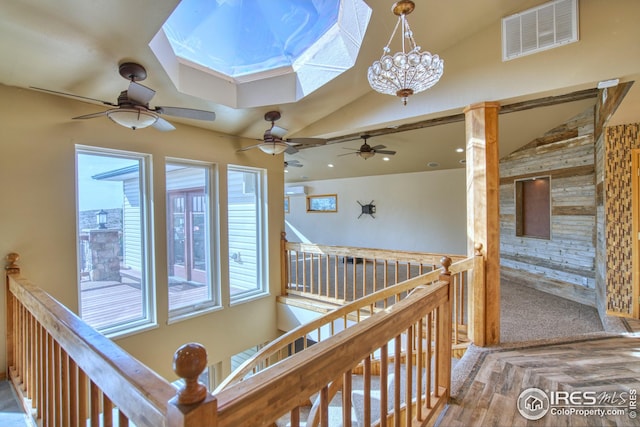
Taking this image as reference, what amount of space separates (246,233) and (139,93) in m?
2.83

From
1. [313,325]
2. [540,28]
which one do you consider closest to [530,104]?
[540,28]

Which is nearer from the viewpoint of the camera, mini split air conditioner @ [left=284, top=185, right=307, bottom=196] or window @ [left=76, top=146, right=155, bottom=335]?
window @ [left=76, top=146, right=155, bottom=335]

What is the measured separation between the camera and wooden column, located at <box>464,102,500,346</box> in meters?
2.99

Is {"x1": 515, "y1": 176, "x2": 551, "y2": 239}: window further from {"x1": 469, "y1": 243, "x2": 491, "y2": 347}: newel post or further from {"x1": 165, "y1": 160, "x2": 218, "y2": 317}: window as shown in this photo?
{"x1": 165, "y1": 160, "x2": 218, "y2": 317}: window

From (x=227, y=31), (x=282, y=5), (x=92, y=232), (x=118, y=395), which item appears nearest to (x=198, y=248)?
(x=92, y=232)

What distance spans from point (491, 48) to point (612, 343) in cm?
310

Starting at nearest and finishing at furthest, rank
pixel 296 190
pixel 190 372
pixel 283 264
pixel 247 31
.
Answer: pixel 190 372 → pixel 247 31 → pixel 283 264 → pixel 296 190

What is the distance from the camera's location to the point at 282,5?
9.78ft

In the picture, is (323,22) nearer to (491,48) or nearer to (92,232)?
(491,48)

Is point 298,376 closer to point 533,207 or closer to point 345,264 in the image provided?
point 345,264

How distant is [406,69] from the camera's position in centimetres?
226

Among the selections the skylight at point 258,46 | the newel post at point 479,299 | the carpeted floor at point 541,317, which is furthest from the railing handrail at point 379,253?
the skylight at point 258,46

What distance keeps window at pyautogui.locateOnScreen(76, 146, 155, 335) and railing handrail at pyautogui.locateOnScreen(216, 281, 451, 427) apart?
3.25 metres

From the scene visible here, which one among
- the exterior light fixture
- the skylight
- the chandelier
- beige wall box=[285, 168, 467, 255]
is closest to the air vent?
the chandelier
